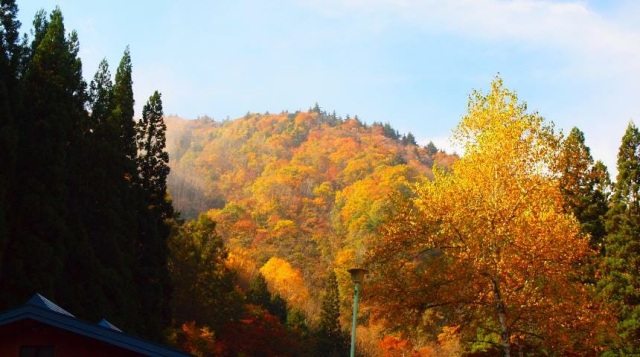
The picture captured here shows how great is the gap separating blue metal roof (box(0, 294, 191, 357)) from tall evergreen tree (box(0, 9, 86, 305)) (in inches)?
419

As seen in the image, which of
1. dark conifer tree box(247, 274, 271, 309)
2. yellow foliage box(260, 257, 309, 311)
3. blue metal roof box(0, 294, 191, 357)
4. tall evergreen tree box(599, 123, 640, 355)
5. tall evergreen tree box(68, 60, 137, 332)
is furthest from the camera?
yellow foliage box(260, 257, 309, 311)

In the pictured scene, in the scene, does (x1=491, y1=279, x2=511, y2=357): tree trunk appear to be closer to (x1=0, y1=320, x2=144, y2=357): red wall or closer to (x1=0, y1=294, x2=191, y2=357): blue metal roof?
(x1=0, y1=294, x2=191, y2=357): blue metal roof

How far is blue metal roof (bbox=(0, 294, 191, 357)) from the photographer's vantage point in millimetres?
10953

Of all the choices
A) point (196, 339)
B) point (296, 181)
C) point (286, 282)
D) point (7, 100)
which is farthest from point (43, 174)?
point (296, 181)

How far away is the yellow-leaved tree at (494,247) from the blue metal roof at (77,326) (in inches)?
350

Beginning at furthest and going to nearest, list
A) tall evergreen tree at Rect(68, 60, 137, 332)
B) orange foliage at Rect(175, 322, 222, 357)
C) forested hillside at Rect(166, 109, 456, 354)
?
forested hillside at Rect(166, 109, 456, 354) < orange foliage at Rect(175, 322, 222, 357) < tall evergreen tree at Rect(68, 60, 137, 332)

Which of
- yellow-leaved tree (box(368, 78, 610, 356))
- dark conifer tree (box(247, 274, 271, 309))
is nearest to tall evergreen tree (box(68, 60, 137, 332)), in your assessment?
yellow-leaved tree (box(368, 78, 610, 356))

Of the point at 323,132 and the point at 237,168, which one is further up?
the point at 323,132

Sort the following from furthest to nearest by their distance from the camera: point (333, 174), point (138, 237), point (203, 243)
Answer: point (333, 174), point (203, 243), point (138, 237)

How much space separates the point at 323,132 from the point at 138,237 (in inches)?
5866

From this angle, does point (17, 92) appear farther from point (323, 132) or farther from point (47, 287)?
point (323, 132)

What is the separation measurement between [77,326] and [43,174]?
13248 mm

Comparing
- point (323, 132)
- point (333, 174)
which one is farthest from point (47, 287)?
point (323, 132)

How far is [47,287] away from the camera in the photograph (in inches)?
833
